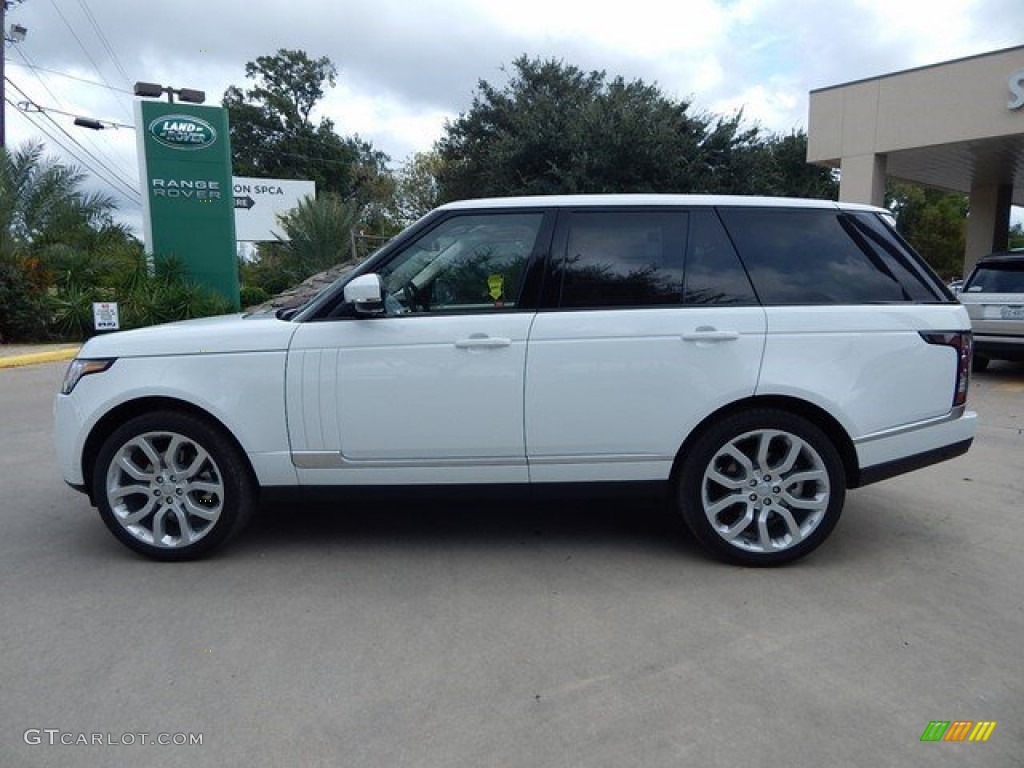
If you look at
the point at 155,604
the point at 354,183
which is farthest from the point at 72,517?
the point at 354,183

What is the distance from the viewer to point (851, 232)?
Result: 13.5 ft

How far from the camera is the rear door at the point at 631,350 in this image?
3.86m

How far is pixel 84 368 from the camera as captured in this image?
Result: 4.01 metres

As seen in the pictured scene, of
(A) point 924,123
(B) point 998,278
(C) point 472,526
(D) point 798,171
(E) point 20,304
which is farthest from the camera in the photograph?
(D) point 798,171

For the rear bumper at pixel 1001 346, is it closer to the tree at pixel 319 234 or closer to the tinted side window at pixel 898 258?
the tinted side window at pixel 898 258

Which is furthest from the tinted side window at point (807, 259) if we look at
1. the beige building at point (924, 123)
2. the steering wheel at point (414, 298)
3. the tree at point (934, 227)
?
the tree at point (934, 227)

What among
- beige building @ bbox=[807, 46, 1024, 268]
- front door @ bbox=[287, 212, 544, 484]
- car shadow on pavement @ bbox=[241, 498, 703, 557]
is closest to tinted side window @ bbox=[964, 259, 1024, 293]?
beige building @ bbox=[807, 46, 1024, 268]

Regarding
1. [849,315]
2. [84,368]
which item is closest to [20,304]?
[84,368]

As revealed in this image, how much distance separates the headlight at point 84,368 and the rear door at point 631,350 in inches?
86.5

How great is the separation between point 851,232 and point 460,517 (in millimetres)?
2794

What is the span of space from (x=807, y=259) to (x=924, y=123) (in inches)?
566

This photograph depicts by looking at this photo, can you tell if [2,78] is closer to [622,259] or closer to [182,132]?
[182,132]

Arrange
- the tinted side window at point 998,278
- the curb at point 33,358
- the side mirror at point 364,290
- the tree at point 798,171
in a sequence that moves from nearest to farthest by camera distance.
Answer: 1. the side mirror at point 364,290
2. the tinted side window at point 998,278
3. the curb at point 33,358
4. the tree at point 798,171

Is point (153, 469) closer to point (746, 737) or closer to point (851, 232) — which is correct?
point (746, 737)
